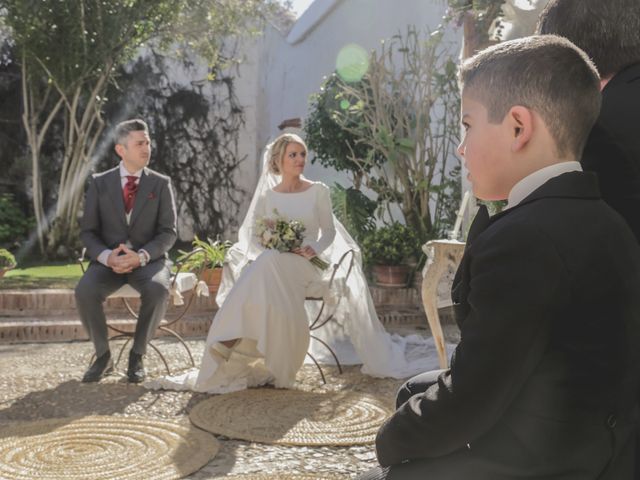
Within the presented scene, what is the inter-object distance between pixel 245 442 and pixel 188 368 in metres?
1.80

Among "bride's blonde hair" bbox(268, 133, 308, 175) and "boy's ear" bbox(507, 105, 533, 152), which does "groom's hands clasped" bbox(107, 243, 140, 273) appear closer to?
"bride's blonde hair" bbox(268, 133, 308, 175)

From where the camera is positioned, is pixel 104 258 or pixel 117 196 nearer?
pixel 104 258

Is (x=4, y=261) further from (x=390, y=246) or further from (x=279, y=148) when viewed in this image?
(x=390, y=246)

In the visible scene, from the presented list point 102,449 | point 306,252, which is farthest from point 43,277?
point 102,449

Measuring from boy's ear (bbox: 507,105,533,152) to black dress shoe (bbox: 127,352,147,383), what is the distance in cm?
391

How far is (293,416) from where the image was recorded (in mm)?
4008

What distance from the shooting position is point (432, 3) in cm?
934

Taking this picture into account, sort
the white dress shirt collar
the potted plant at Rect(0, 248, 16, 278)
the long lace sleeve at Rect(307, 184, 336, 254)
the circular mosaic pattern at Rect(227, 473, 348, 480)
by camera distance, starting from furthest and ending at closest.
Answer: the potted plant at Rect(0, 248, 16, 278)
the long lace sleeve at Rect(307, 184, 336, 254)
the circular mosaic pattern at Rect(227, 473, 348, 480)
the white dress shirt collar

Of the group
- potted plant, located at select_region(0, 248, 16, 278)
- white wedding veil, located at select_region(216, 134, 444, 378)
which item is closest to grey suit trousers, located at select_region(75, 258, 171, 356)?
white wedding veil, located at select_region(216, 134, 444, 378)

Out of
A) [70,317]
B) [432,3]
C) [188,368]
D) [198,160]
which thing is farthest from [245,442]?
[198,160]

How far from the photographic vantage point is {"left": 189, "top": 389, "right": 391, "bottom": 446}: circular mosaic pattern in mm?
3610

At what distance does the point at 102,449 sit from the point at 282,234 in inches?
85.3

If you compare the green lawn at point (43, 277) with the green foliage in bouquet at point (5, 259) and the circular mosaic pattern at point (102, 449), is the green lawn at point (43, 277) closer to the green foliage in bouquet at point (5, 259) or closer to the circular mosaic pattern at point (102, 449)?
the green foliage in bouquet at point (5, 259)

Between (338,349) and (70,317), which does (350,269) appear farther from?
(70,317)
